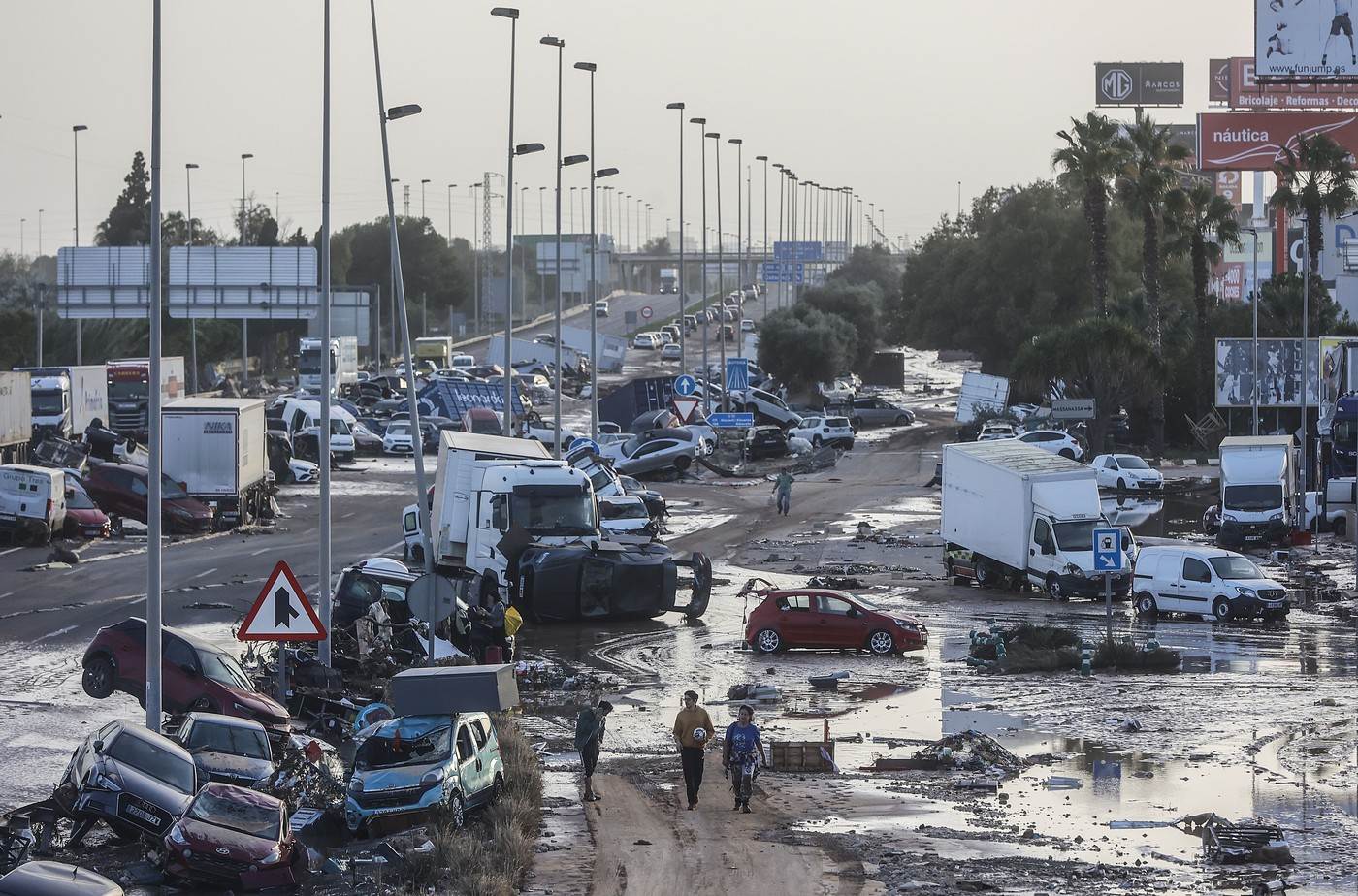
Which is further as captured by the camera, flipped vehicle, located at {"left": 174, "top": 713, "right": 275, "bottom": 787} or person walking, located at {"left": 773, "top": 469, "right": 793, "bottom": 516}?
person walking, located at {"left": 773, "top": 469, "right": 793, "bottom": 516}

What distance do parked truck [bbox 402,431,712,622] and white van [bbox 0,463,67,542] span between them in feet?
37.1

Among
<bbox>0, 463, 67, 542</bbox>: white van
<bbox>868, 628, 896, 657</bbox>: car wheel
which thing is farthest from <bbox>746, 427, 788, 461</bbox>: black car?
<bbox>868, 628, 896, 657</bbox>: car wheel

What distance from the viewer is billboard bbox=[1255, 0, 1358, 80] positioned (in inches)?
3049

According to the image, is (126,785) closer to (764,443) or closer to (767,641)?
(767,641)

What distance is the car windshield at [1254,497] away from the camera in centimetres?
4569

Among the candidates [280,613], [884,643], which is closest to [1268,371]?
[884,643]

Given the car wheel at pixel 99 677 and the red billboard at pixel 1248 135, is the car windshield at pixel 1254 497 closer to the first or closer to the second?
the car wheel at pixel 99 677

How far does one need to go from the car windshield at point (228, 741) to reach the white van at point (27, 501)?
24.9 meters

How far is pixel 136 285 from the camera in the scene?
7019 cm

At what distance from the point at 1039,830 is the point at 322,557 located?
12.0 m

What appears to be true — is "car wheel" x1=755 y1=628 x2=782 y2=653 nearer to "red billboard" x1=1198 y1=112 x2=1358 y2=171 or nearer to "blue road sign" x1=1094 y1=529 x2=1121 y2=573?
"blue road sign" x1=1094 y1=529 x2=1121 y2=573

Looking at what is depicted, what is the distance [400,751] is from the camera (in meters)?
18.3

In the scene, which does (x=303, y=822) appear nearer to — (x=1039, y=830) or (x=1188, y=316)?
(x=1039, y=830)

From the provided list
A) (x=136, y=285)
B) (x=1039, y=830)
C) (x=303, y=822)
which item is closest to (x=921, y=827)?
(x=1039, y=830)
